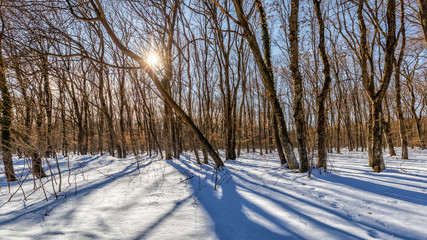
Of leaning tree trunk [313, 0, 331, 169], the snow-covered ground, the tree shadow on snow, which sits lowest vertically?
the tree shadow on snow

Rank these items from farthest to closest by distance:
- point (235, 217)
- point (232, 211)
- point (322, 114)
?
point (322, 114)
point (232, 211)
point (235, 217)

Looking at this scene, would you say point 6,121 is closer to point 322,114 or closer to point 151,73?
point 151,73

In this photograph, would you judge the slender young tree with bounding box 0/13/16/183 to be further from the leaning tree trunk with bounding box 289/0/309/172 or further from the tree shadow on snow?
the leaning tree trunk with bounding box 289/0/309/172

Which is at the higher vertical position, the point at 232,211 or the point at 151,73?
the point at 151,73

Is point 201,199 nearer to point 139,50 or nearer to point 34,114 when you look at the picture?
point 34,114

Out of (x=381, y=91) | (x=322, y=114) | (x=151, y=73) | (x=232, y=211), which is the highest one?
(x=151, y=73)

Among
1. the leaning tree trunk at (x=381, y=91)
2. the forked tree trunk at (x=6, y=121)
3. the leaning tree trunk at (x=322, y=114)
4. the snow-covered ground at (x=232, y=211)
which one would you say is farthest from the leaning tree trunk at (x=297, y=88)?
the forked tree trunk at (x=6, y=121)

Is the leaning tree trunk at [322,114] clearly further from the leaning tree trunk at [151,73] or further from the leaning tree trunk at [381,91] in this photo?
the leaning tree trunk at [151,73]

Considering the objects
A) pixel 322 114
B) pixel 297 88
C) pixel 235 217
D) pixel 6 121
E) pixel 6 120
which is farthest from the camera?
pixel 322 114

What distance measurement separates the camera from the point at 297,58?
4402 mm

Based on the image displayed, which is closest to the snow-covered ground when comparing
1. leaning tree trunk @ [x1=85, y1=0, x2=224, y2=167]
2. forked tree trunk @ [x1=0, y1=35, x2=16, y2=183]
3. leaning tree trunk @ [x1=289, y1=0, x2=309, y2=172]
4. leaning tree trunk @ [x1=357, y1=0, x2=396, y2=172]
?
forked tree trunk @ [x1=0, y1=35, x2=16, y2=183]

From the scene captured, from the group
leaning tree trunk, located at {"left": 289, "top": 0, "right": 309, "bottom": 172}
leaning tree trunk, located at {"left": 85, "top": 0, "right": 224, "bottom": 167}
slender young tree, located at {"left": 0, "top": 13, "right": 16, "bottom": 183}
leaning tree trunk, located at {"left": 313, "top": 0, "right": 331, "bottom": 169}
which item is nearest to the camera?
slender young tree, located at {"left": 0, "top": 13, "right": 16, "bottom": 183}

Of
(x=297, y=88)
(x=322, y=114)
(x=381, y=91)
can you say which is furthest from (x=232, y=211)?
(x=381, y=91)

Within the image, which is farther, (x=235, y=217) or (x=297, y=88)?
(x=297, y=88)
